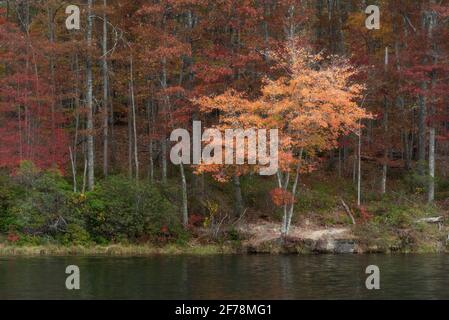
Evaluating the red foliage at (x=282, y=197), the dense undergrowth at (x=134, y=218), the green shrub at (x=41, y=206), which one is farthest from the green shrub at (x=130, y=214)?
the red foliage at (x=282, y=197)

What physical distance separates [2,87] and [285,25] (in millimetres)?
14761

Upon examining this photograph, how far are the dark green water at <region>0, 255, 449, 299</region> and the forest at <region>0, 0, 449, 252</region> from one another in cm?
361

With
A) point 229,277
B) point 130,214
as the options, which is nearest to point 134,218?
point 130,214

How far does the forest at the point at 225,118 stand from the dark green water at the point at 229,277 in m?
3.61

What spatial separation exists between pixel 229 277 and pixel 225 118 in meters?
10.4

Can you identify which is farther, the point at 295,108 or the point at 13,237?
the point at 13,237

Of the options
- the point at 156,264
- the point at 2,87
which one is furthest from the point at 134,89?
the point at 156,264

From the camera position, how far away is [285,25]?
3344cm

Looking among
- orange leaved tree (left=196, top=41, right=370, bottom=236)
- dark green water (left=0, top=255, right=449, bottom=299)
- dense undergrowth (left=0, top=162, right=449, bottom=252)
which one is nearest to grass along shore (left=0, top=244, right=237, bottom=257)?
dense undergrowth (left=0, top=162, right=449, bottom=252)

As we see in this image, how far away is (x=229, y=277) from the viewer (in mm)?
21125

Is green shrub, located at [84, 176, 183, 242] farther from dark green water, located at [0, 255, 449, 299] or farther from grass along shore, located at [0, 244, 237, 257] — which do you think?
dark green water, located at [0, 255, 449, 299]

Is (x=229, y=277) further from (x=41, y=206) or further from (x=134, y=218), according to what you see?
(x=41, y=206)

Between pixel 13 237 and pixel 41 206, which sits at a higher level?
pixel 41 206

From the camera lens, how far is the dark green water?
1778 centimetres
